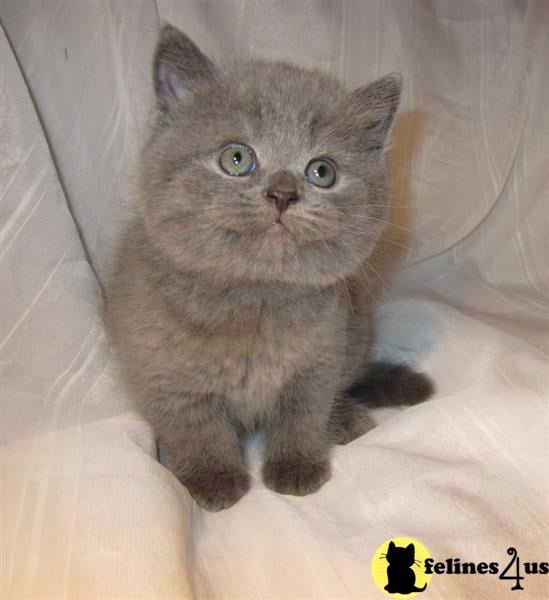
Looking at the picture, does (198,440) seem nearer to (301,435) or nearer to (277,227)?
(301,435)

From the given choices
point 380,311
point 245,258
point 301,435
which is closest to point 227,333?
point 245,258

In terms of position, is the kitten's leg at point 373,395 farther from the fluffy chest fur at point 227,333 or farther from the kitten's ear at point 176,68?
the kitten's ear at point 176,68

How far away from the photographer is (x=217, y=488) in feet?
3.73

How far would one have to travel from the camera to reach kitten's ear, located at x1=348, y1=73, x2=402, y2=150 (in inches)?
47.6

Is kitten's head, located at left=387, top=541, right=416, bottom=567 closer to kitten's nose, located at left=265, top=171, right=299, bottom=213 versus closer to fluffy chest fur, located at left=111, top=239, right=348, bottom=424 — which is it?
fluffy chest fur, located at left=111, top=239, right=348, bottom=424

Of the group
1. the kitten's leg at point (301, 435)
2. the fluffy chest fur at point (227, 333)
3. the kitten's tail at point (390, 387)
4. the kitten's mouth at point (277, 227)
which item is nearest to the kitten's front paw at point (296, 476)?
the kitten's leg at point (301, 435)

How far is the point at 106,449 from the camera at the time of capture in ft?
3.82

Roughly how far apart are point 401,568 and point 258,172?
0.64 m

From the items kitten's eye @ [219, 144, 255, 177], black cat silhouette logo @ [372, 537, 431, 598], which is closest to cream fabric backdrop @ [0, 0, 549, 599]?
black cat silhouette logo @ [372, 537, 431, 598]

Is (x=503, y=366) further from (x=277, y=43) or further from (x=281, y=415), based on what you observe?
(x=277, y=43)

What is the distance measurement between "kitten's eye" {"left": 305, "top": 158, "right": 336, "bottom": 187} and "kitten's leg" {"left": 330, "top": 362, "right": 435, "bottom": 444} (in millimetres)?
501

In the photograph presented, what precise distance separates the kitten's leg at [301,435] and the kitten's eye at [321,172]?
371 mm

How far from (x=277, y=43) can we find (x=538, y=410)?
1000mm

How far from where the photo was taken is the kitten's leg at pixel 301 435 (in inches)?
46.9
